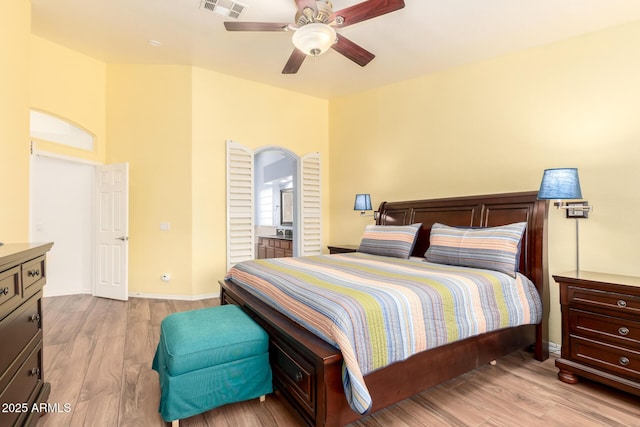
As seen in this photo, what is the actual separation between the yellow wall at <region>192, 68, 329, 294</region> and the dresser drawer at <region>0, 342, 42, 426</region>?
2.74 meters

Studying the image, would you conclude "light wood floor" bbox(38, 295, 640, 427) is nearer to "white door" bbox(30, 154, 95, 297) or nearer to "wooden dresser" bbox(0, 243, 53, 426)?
"wooden dresser" bbox(0, 243, 53, 426)

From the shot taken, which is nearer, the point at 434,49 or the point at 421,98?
the point at 434,49

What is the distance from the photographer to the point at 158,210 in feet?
15.0

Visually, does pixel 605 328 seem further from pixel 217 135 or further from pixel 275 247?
pixel 275 247

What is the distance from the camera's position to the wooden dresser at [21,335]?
131 cm

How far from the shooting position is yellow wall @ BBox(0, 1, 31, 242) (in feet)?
8.39

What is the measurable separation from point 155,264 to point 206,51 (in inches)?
117

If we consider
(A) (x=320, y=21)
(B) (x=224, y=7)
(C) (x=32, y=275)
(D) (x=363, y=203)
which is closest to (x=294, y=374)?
(C) (x=32, y=275)

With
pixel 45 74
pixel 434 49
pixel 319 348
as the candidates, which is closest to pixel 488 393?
pixel 319 348

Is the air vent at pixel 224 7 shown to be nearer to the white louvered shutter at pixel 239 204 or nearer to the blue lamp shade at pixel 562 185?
the white louvered shutter at pixel 239 204

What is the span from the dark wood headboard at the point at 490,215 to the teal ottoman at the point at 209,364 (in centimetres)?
233

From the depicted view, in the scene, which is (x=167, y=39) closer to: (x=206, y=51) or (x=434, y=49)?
(x=206, y=51)

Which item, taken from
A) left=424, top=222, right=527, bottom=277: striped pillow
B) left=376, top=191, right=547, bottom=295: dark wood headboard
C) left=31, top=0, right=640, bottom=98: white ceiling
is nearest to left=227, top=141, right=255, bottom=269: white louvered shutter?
left=31, top=0, right=640, bottom=98: white ceiling

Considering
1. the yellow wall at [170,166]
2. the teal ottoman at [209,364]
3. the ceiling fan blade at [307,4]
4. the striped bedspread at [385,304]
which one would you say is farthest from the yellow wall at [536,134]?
the teal ottoman at [209,364]
